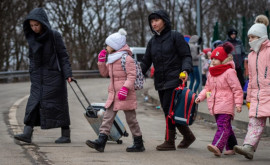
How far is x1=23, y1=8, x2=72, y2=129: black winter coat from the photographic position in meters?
8.39

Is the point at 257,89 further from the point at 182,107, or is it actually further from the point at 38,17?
the point at 38,17

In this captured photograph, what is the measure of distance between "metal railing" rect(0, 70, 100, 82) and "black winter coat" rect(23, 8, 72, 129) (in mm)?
22655

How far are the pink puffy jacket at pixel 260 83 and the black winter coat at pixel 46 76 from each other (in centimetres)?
244

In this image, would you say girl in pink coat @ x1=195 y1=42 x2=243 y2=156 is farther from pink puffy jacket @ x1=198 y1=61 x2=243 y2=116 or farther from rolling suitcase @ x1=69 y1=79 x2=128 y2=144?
rolling suitcase @ x1=69 y1=79 x2=128 y2=144

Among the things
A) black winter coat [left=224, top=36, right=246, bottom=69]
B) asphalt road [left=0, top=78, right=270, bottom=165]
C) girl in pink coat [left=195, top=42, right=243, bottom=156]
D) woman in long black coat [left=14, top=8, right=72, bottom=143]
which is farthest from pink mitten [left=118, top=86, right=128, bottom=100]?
black winter coat [left=224, top=36, right=246, bottom=69]

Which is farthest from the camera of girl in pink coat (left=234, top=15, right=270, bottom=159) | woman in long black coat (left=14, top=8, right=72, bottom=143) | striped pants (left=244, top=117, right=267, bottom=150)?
woman in long black coat (left=14, top=8, right=72, bottom=143)

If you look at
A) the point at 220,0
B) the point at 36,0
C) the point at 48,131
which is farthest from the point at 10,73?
the point at 48,131

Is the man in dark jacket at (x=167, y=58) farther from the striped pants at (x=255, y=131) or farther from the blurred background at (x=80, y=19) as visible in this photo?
the blurred background at (x=80, y=19)

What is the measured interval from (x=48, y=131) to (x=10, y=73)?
22600mm

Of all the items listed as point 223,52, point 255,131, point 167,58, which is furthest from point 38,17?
point 255,131

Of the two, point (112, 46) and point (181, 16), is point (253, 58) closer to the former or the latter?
point (112, 46)

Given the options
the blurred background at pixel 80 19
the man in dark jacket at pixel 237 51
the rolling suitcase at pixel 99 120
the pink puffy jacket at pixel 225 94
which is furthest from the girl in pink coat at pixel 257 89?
the blurred background at pixel 80 19

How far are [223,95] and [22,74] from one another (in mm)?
26663

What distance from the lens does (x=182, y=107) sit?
7.80m
